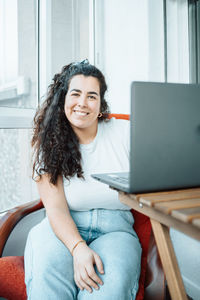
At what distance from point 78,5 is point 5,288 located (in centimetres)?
202

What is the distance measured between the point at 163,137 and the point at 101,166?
0.53 metres

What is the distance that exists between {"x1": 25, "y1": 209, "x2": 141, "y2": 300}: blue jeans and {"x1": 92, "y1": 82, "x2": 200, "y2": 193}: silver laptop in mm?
353

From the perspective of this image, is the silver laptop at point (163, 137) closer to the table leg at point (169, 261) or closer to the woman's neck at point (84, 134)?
the table leg at point (169, 261)

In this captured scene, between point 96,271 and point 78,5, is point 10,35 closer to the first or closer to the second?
point 78,5

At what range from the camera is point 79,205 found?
3.55 feet

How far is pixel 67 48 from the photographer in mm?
2004

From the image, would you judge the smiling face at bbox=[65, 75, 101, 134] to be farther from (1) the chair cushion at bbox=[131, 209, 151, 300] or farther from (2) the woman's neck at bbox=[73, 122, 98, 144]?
(1) the chair cushion at bbox=[131, 209, 151, 300]

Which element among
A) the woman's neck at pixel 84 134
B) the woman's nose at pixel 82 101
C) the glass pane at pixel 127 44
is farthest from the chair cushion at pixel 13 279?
the glass pane at pixel 127 44

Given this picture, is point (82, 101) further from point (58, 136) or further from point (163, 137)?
point (163, 137)

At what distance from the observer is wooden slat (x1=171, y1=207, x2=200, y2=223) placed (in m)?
0.47

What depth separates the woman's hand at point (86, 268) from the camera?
32.4 inches

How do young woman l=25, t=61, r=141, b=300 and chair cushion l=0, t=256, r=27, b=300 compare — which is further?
chair cushion l=0, t=256, r=27, b=300

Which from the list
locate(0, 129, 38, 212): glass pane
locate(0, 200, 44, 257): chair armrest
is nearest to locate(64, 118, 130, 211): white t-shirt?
locate(0, 200, 44, 257): chair armrest

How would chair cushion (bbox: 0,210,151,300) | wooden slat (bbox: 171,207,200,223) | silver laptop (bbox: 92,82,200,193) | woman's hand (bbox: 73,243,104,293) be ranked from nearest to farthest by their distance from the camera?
wooden slat (bbox: 171,207,200,223) < silver laptop (bbox: 92,82,200,193) < woman's hand (bbox: 73,243,104,293) < chair cushion (bbox: 0,210,151,300)
